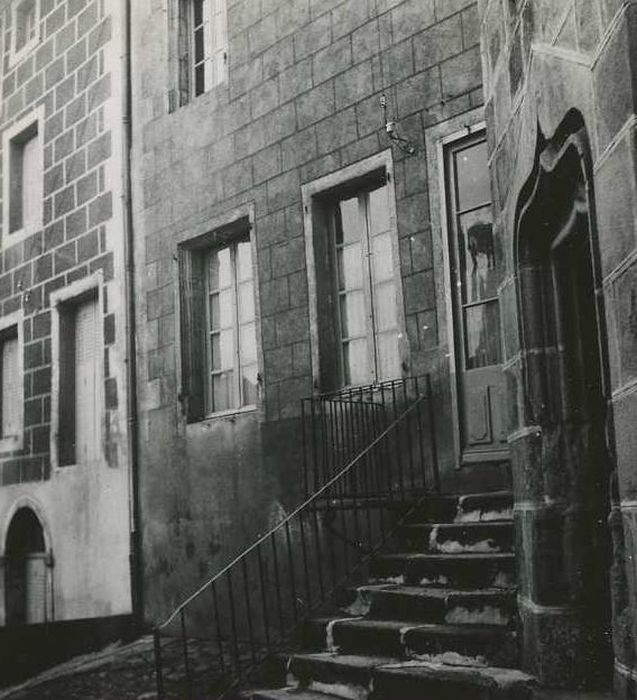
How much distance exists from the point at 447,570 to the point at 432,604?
369mm

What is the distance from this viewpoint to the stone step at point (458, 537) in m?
6.39

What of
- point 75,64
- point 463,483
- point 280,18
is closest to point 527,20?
point 463,483

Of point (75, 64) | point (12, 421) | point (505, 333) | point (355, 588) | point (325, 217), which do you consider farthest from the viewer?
point (12, 421)

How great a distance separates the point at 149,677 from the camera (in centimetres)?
808

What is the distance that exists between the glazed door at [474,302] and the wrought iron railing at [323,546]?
338mm

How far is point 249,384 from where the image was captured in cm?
946

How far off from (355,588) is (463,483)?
114cm

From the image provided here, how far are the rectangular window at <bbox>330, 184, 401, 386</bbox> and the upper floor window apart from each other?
6.62 meters

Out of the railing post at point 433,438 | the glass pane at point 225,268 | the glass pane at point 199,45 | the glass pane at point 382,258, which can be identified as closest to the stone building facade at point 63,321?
the glass pane at point 199,45

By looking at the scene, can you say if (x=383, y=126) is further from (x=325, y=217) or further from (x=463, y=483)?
(x=463, y=483)

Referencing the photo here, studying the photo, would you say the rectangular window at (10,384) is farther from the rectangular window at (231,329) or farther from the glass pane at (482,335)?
the glass pane at (482,335)

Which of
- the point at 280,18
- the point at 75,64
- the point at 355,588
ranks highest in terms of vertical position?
the point at 75,64

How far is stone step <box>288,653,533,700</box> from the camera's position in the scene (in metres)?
4.86

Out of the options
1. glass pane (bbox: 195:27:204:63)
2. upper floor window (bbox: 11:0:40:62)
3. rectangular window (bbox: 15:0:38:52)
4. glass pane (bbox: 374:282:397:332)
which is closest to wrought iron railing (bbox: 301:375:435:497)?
glass pane (bbox: 374:282:397:332)
